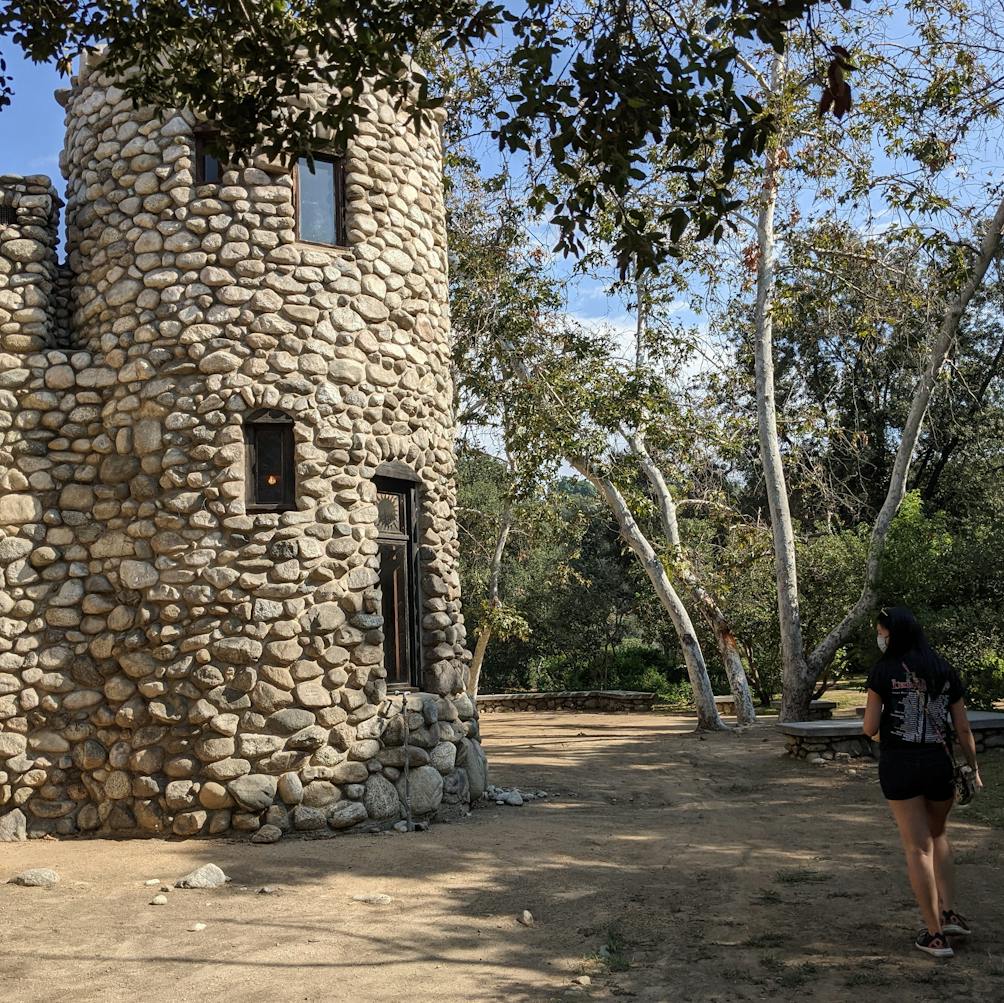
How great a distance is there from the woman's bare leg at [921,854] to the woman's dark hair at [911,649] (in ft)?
2.06

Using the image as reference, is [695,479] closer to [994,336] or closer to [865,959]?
[994,336]

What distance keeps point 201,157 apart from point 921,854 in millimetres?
7720

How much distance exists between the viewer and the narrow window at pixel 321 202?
924cm

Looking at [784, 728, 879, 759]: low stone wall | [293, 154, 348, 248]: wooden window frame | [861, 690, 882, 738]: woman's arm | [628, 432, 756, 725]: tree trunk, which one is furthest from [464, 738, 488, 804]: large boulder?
[628, 432, 756, 725]: tree trunk

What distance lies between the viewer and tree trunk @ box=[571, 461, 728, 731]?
17891 millimetres

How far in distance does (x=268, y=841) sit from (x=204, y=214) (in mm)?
5202

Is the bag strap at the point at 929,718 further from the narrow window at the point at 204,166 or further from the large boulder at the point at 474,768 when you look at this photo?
the narrow window at the point at 204,166

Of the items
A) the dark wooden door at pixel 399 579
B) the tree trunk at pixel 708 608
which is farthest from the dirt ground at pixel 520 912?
the tree trunk at pixel 708 608

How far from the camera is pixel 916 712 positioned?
5301 mm

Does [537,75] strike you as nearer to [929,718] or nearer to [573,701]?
[929,718]

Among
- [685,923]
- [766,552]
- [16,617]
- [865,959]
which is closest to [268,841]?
[16,617]

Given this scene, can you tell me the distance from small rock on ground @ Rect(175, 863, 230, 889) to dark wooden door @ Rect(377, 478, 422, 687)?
104 inches

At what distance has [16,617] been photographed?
8648 millimetres

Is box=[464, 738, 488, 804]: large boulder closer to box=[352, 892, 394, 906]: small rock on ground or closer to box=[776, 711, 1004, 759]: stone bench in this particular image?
box=[352, 892, 394, 906]: small rock on ground
